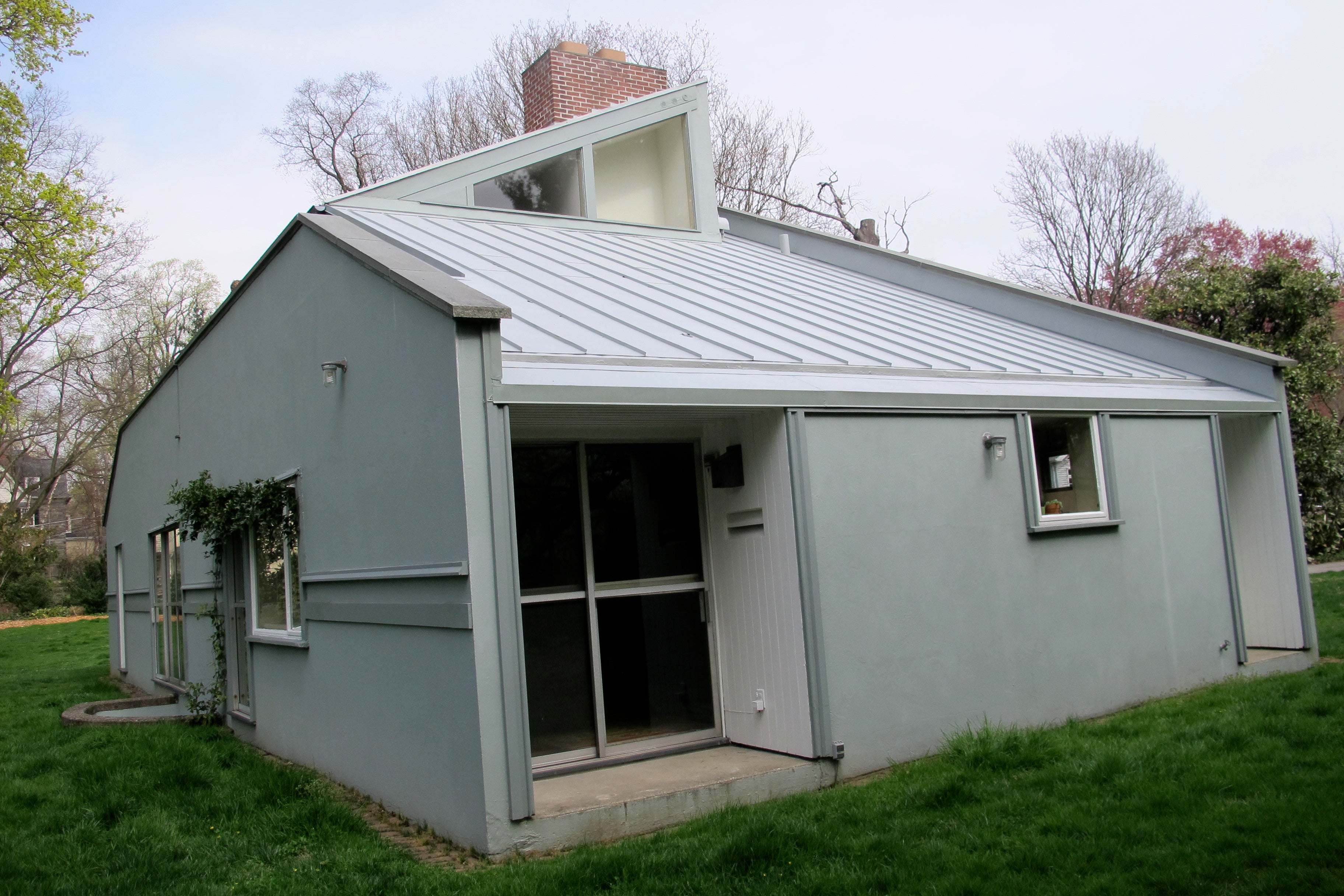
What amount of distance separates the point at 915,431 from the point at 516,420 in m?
2.92

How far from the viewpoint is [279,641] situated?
8.41 m

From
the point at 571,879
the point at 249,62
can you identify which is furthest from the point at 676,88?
the point at 571,879

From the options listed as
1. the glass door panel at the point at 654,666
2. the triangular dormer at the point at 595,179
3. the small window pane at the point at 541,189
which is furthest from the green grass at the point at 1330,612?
the small window pane at the point at 541,189

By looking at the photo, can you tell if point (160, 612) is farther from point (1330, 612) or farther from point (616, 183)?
point (1330, 612)

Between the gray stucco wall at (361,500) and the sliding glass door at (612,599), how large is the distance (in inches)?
34.8

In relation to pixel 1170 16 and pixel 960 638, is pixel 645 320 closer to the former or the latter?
pixel 960 638

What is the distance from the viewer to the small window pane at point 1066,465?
8.16 metres

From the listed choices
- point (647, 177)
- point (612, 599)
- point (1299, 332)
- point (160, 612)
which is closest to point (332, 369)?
point (612, 599)

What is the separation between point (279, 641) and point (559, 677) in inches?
118

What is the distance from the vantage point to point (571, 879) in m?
4.55

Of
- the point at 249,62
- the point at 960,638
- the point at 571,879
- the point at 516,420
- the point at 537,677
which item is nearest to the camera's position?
the point at 571,879

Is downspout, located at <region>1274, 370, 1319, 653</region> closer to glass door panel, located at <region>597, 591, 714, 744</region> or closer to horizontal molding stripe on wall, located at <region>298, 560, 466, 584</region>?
glass door panel, located at <region>597, 591, 714, 744</region>

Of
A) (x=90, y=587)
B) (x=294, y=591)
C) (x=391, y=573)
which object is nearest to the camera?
(x=391, y=573)

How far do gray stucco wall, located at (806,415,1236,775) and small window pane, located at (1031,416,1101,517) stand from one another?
0.85 ft
